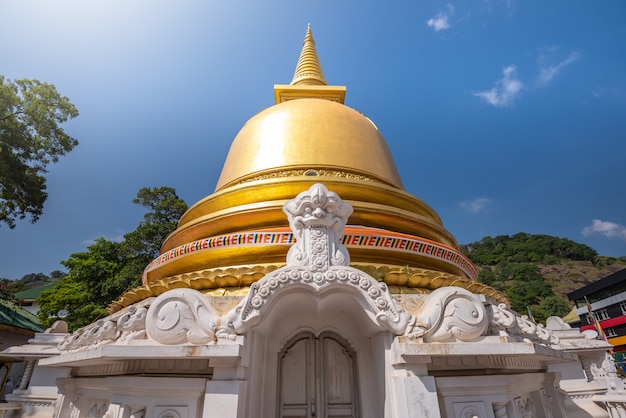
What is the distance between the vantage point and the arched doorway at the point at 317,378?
4.52m

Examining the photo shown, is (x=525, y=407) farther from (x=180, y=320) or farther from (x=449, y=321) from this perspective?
(x=180, y=320)

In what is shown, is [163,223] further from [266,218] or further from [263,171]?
[266,218]

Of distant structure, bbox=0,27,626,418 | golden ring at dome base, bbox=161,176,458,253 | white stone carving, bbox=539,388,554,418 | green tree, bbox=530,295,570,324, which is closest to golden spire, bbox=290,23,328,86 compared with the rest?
golden ring at dome base, bbox=161,176,458,253

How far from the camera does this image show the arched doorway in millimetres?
4516

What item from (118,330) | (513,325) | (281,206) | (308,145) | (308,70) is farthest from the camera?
(308,70)

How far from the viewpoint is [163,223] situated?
69.9 ft

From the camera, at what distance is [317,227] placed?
180 inches

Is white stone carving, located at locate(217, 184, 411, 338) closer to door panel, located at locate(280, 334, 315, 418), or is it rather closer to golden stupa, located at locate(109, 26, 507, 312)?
golden stupa, located at locate(109, 26, 507, 312)

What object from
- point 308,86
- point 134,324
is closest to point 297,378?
point 134,324

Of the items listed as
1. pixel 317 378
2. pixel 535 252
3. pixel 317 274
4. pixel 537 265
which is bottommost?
pixel 317 378

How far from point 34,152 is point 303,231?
14.8 meters

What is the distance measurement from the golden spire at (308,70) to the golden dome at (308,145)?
3.65 meters

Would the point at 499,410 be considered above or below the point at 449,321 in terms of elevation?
below

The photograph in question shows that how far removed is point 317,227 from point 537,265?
9894 centimetres
